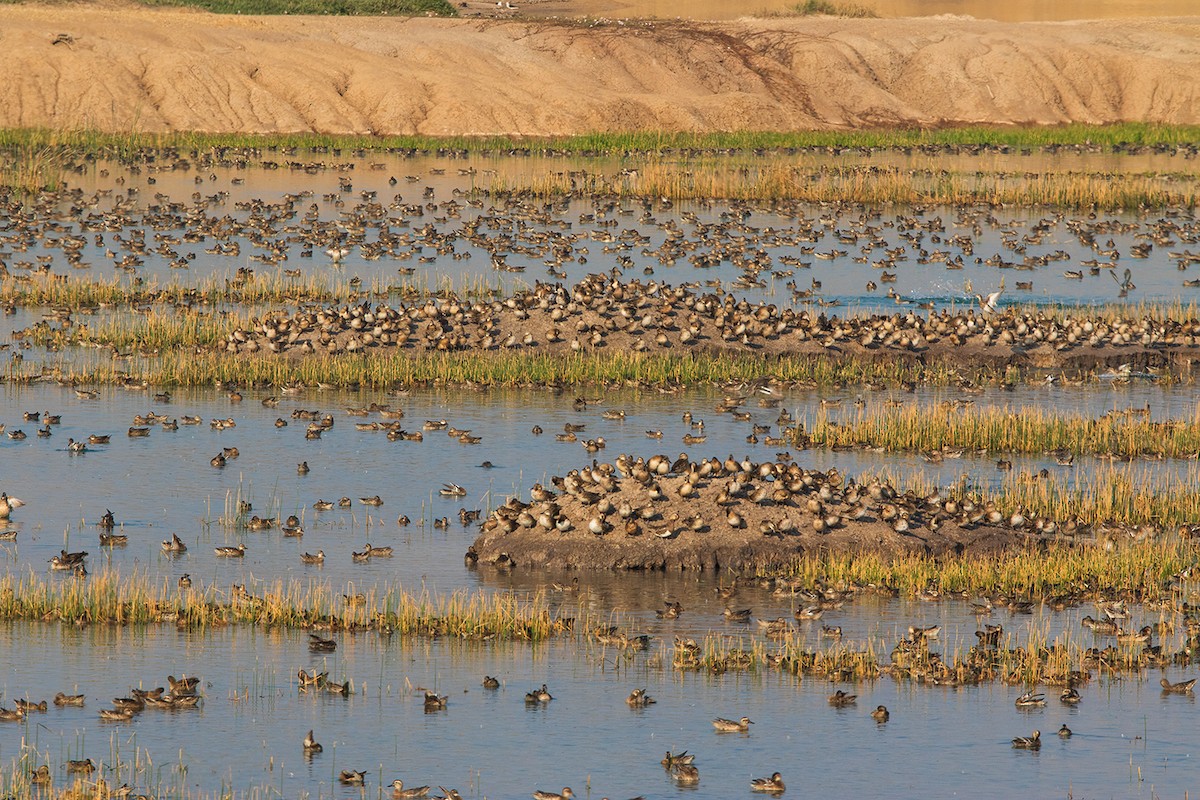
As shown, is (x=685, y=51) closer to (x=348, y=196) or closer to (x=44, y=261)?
(x=348, y=196)

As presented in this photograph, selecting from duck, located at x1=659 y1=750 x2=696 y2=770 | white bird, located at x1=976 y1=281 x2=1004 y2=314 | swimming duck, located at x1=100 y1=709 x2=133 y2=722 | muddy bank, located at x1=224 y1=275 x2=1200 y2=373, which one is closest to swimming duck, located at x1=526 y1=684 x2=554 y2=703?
duck, located at x1=659 y1=750 x2=696 y2=770

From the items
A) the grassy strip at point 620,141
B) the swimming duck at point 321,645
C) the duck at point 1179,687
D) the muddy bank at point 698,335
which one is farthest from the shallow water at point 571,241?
the duck at point 1179,687

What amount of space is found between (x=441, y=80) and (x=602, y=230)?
44158 millimetres

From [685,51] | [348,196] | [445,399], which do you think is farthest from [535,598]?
[685,51]

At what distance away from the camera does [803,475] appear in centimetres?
2247

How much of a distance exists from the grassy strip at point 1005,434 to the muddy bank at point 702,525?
251 inches

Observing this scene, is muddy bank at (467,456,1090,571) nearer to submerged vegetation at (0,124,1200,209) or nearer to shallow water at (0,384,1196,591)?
shallow water at (0,384,1196,591)

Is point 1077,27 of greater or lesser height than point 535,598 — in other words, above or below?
above

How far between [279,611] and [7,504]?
19.8 feet

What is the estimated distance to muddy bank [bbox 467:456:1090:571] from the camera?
2178cm

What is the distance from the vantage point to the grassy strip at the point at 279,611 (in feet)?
62.2

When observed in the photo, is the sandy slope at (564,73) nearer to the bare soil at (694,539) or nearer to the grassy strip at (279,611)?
the bare soil at (694,539)

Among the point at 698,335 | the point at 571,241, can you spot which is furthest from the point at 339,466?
the point at 571,241

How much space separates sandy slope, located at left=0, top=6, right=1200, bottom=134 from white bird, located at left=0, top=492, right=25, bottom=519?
64523 mm
